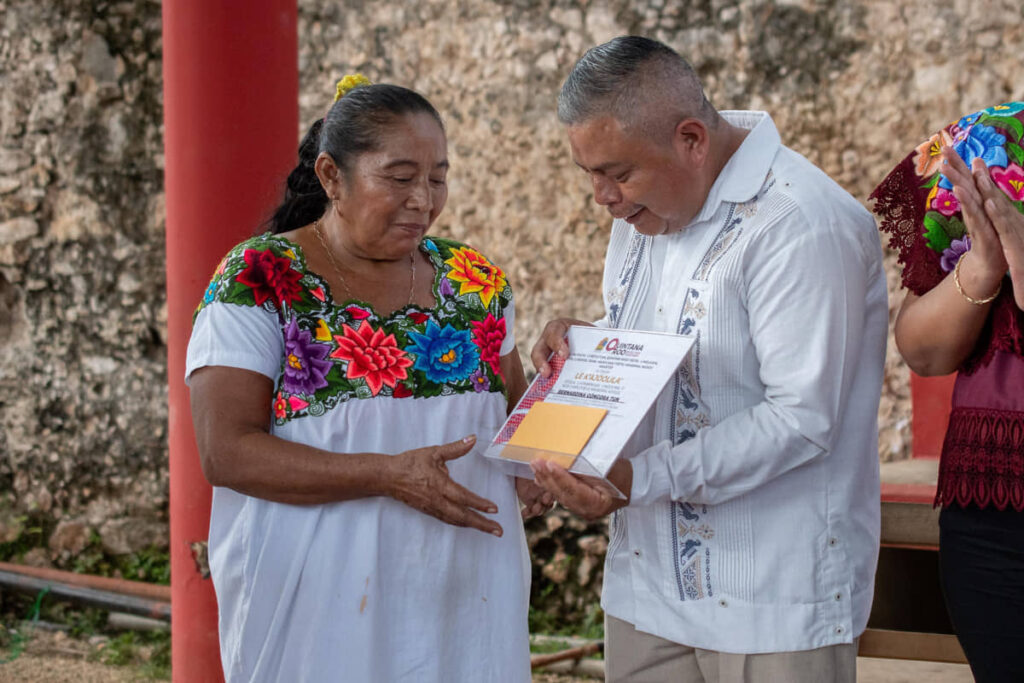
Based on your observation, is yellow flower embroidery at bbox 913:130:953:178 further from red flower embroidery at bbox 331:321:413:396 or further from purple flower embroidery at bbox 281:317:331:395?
purple flower embroidery at bbox 281:317:331:395

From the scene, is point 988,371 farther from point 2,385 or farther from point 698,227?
point 2,385

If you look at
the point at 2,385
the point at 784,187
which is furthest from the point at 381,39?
the point at 784,187

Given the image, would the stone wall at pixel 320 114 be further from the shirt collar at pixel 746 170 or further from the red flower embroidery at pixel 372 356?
the red flower embroidery at pixel 372 356

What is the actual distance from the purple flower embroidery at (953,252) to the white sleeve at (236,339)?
1.29 meters

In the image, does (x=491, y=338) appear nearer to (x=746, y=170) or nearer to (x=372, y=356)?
(x=372, y=356)

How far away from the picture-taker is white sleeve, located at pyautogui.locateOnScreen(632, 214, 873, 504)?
1957mm

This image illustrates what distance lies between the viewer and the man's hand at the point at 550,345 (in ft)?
7.51

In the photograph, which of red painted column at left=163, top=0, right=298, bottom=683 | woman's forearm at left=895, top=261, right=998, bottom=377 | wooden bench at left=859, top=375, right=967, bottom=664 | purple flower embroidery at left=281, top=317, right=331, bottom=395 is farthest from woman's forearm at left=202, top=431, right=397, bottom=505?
wooden bench at left=859, top=375, right=967, bottom=664

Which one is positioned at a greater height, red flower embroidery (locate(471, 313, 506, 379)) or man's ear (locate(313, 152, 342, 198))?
man's ear (locate(313, 152, 342, 198))

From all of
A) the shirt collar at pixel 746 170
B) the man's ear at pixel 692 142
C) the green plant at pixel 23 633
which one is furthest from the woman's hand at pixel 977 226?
the green plant at pixel 23 633

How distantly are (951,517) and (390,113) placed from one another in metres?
1.35

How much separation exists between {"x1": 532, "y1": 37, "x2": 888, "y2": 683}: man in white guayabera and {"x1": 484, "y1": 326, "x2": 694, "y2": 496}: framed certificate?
60 millimetres

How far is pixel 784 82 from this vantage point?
15.5 feet

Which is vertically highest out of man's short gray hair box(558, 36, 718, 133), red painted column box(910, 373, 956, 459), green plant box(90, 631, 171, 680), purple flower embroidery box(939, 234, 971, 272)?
man's short gray hair box(558, 36, 718, 133)
